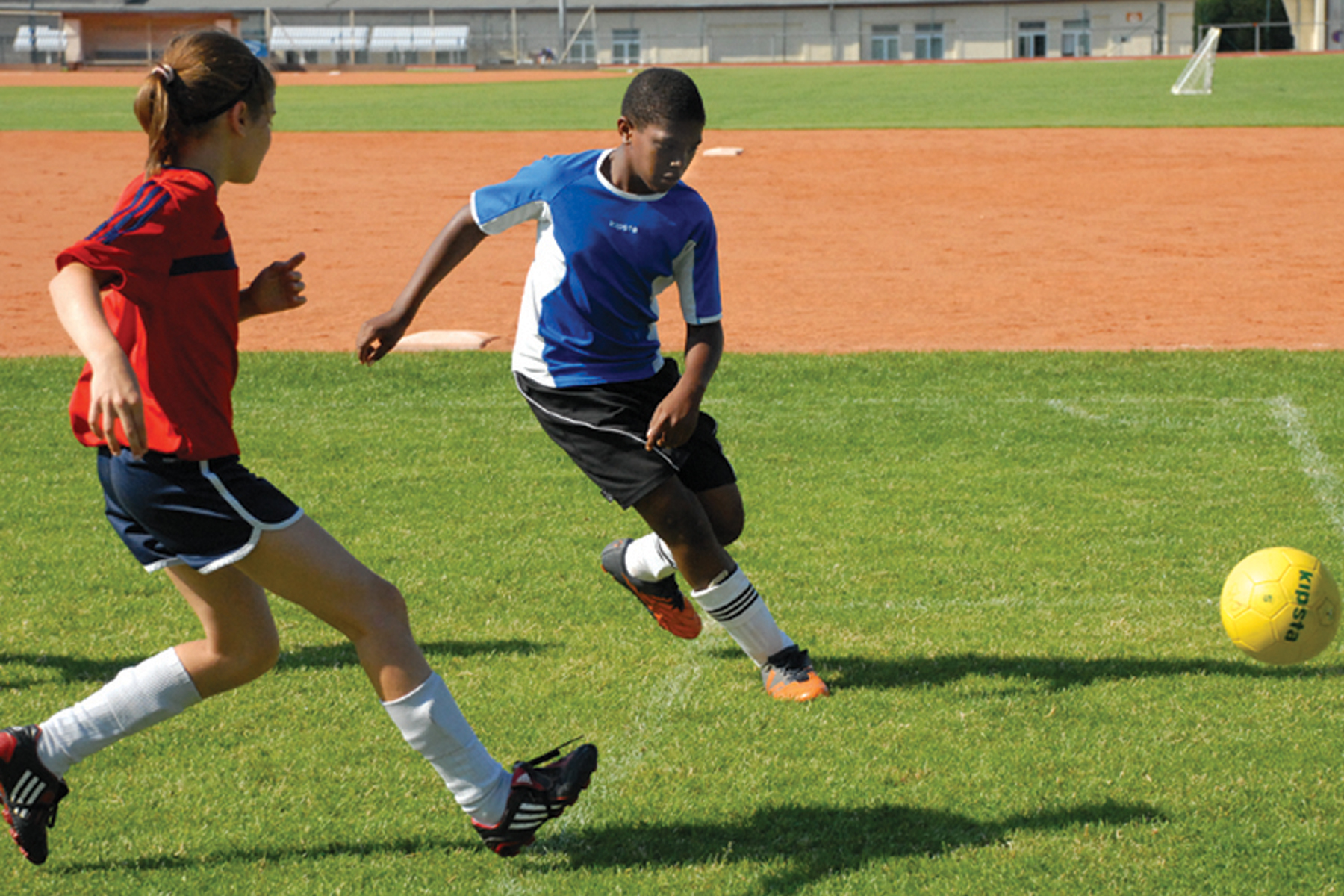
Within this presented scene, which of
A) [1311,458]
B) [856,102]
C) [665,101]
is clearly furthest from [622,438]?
[856,102]

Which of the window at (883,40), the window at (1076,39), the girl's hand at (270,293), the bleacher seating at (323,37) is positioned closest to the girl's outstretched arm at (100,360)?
the girl's hand at (270,293)

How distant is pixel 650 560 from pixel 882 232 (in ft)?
43.9

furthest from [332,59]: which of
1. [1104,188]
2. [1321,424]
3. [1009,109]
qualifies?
[1321,424]

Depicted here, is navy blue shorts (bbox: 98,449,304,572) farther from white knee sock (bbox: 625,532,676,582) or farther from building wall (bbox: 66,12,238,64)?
building wall (bbox: 66,12,238,64)

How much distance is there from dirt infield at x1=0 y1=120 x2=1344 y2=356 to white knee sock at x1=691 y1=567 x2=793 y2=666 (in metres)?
7.03

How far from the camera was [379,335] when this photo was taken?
4.28m

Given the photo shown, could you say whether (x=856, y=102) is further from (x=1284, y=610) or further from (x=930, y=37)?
(x=930, y=37)

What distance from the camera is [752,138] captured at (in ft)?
88.9

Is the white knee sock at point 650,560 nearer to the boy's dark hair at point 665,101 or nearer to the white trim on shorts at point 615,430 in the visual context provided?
the white trim on shorts at point 615,430

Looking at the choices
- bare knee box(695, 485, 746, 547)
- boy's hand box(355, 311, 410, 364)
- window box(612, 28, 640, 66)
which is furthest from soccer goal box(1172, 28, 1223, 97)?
window box(612, 28, 640, 66)

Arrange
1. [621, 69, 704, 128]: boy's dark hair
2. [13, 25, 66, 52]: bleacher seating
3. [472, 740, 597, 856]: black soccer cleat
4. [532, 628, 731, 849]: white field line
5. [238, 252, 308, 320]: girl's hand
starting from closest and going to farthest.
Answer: [472, 740, 597, 856]: black soccer cleat
[238, 252, 308, 320]: girl's hand
[532, 628, 731, 849]: white field line
[621, 69, 704, 128]: boy's dark hair
[13, 25, 66, 52]: bleacher seating

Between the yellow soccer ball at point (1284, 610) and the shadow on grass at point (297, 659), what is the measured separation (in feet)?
8.18

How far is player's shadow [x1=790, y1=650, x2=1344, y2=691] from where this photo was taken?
472cm

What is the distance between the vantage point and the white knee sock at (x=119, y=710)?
3.48m
